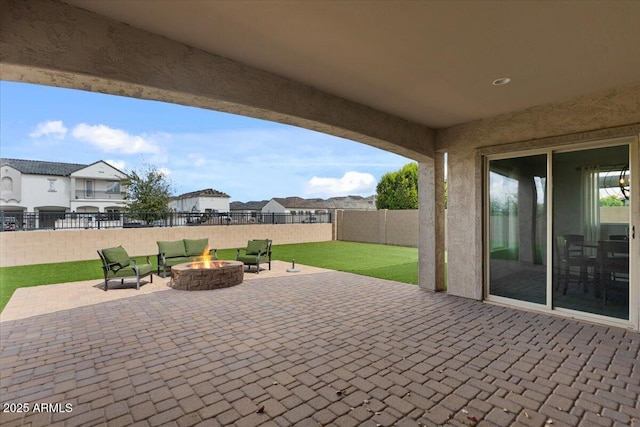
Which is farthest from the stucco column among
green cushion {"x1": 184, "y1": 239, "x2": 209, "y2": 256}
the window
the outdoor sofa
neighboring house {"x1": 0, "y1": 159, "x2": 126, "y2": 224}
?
the window

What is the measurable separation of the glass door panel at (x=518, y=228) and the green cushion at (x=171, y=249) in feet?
24.1

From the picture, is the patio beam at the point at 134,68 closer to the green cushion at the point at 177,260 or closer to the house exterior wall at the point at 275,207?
the green cushion at the point at 177,260

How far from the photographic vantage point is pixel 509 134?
5.22 m

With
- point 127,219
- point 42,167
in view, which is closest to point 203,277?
point 127,219

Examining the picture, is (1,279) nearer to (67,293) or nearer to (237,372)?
(67,293)

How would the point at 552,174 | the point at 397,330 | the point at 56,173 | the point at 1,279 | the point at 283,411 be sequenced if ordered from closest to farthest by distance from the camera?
the point at 283,411
the point at 397,330
the point at 552,174
the point at 1,279
the point at 56,173

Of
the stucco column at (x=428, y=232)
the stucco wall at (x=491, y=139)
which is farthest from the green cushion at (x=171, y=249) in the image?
the stucco wall at (x=491, y=139)

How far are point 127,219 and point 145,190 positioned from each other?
17.0 ft

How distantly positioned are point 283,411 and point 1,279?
8.99 meters

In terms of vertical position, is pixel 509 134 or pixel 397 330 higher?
pixel 509 134

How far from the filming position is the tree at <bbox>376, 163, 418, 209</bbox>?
70.9 feet

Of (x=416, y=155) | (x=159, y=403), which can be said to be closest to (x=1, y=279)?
(x=159, y=403)

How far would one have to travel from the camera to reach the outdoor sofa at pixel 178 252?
7.83 m

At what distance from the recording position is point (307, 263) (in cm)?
1035
